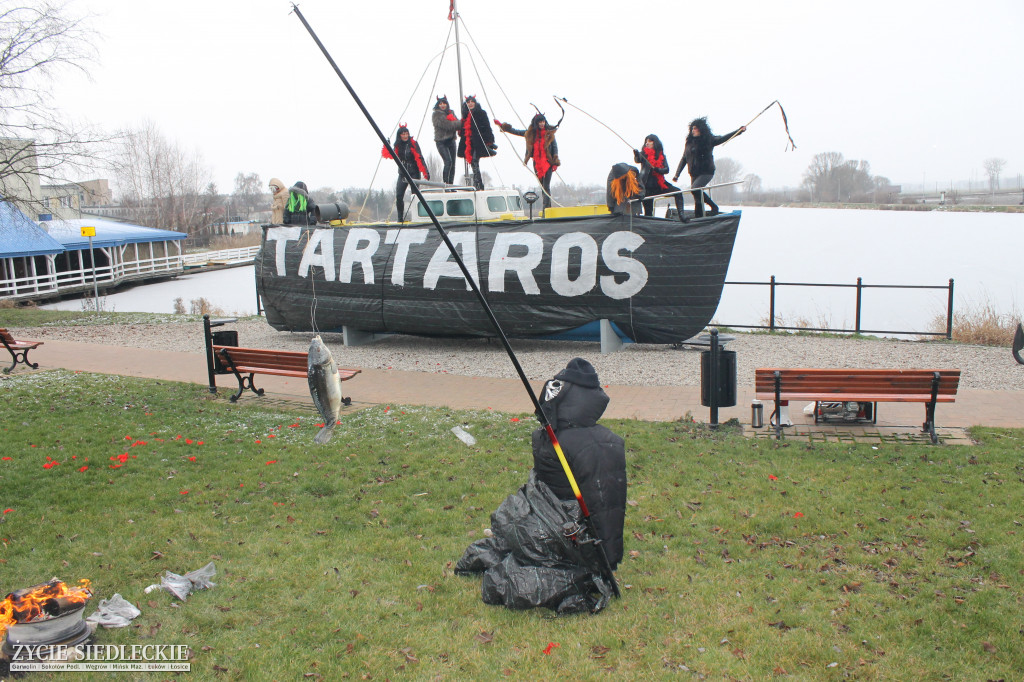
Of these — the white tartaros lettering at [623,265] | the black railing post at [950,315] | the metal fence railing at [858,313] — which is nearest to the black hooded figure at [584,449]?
the white tartaros lettering at [623,265]

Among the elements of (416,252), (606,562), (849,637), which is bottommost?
(849,637)

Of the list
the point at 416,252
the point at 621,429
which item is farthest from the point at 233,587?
the point at 416,252

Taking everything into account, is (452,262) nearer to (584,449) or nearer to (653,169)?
(653,169)

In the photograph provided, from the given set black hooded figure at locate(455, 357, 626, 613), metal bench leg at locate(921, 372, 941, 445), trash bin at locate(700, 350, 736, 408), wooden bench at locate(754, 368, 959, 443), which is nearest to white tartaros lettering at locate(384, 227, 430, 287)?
trash bin at locate(700, 350, 736, 408)

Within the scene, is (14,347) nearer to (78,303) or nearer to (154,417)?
(154,417)

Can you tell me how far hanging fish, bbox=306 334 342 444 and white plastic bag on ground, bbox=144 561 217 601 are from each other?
184 cm

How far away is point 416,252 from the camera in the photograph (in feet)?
50.9

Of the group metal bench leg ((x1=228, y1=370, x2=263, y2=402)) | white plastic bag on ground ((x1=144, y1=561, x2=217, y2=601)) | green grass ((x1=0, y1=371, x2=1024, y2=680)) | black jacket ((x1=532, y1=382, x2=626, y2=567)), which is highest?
black jacket ((x1=532, y1=382, x2=626, y2=567))

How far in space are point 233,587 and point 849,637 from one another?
4.14 meters

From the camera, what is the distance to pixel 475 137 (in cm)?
1620

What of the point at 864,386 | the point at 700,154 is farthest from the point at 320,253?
the point at 864,386

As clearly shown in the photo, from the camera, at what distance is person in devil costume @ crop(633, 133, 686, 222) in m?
13.7

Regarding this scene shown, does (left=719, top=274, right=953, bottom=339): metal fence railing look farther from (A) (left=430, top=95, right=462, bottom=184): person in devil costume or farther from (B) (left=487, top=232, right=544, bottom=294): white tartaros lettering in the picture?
(A) (left=430, top=95, right=462, bottom=184): person in devil costume

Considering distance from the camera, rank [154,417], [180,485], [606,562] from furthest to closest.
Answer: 1. [154,417]
2. [180,485]
3. [606,562]
